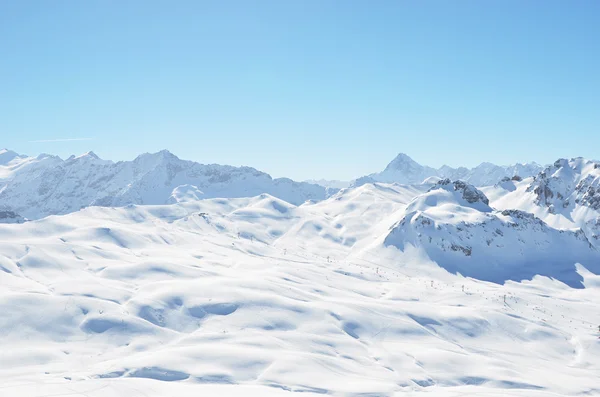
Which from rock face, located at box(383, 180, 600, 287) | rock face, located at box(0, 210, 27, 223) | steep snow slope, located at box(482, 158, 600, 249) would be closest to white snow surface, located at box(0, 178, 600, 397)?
rock face, located at box(383, 180, 600, 287)

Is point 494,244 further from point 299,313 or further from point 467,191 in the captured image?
point 299,313

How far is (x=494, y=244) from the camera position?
373 feet

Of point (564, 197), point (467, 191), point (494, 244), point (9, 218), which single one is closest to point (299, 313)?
point (494, 244)

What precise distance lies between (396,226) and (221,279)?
64500mm

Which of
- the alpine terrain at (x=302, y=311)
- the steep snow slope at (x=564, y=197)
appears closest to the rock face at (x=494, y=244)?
the alpine terrain at (x=302, y=311)

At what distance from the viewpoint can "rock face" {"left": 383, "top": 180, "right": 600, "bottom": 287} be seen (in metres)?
106

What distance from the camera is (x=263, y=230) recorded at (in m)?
143

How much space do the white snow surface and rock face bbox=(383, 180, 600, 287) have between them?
1.44 ft

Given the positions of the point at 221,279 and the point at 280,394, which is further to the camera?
the point at 221,279

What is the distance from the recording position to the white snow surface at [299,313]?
37.8 metres

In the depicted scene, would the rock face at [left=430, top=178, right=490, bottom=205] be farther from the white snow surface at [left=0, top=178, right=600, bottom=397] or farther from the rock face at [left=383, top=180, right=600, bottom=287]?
the white snow surface at [left=0, top=178, right=600, bottom=397]

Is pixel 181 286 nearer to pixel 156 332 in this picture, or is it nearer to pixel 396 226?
pixel 156 332

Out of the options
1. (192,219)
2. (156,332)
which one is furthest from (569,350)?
(192,219)

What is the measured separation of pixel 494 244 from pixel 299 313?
75.8 m
